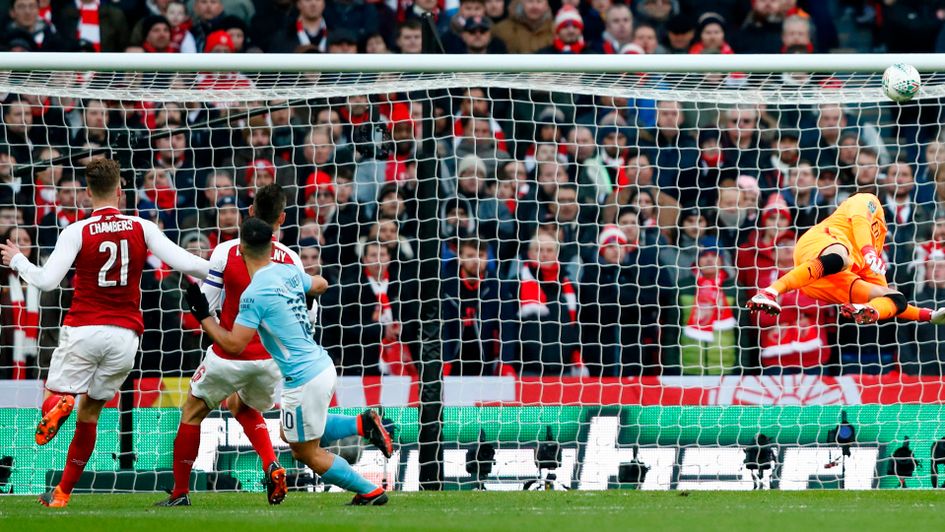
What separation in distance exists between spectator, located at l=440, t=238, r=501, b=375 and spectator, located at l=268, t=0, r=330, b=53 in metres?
3.47

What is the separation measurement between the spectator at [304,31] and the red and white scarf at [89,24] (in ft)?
5.49

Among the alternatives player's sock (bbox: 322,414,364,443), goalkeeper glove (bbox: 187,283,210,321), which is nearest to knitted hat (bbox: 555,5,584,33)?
player's sock (bbox: 322,414,364,443)

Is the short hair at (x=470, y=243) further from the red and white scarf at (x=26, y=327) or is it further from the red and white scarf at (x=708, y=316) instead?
the red and white scarf at (x=26, y=327)

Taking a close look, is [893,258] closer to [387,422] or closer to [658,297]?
[658,297]

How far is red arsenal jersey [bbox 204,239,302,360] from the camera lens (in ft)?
24.1

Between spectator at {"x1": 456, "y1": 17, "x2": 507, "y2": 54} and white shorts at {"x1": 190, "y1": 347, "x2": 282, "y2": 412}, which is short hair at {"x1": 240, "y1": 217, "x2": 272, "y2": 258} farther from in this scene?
spectator at {"x1": 456, "y1": 17, "x2": 507, "y2": 54}

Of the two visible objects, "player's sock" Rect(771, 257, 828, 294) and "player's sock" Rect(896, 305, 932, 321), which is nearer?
"player's sock" Rect(771, 257, 828, 294)

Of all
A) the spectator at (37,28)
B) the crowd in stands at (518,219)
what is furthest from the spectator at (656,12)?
the spectator at (37,28)

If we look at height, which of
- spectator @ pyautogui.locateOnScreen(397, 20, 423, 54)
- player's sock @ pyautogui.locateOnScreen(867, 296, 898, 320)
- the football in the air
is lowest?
player's sock @ pyautogui.locateOnScreen(867, 296, 898, 320)

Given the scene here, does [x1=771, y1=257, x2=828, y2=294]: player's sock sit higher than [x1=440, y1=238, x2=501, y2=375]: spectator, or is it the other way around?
[x1=771, y1=257, x2=828, y2=294]: player's sock

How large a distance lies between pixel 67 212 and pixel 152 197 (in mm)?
668

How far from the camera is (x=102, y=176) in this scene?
7.39 m

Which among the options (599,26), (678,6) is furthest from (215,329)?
(678,6)

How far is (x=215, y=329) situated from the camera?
6781 mm
